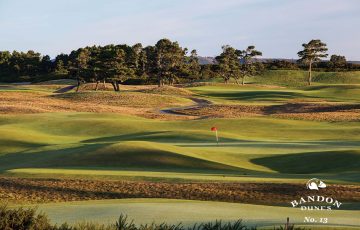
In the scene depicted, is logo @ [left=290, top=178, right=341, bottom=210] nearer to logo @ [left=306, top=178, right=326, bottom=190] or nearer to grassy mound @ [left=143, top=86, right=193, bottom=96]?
logo @ [left=306, top=178, right=326, bottom=190]

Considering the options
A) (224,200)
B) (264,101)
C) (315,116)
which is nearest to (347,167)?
(224,200)

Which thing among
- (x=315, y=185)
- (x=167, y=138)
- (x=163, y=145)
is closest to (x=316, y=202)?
(x=315, y=185)

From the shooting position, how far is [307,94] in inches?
3893

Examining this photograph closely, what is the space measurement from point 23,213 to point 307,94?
9248 centimetres

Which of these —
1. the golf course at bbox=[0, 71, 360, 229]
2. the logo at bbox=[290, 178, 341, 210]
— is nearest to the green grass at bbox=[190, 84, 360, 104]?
the golf course at bbox=[0, 71, 360, 229]

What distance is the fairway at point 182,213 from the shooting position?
45.0 ft

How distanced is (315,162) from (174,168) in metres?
7.00

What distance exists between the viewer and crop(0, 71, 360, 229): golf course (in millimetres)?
16250

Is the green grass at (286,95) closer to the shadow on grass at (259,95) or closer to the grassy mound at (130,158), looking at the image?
the shadow on grass at (259,95)

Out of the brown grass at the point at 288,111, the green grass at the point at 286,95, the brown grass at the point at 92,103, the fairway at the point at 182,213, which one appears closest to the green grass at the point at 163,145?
the brown grass at the point at 288,111

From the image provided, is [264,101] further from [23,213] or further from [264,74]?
[23,213]

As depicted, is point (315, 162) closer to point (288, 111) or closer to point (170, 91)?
point (288, 111)

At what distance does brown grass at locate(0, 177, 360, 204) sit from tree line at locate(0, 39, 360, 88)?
7969cm

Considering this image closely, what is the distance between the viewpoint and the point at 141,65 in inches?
6255
